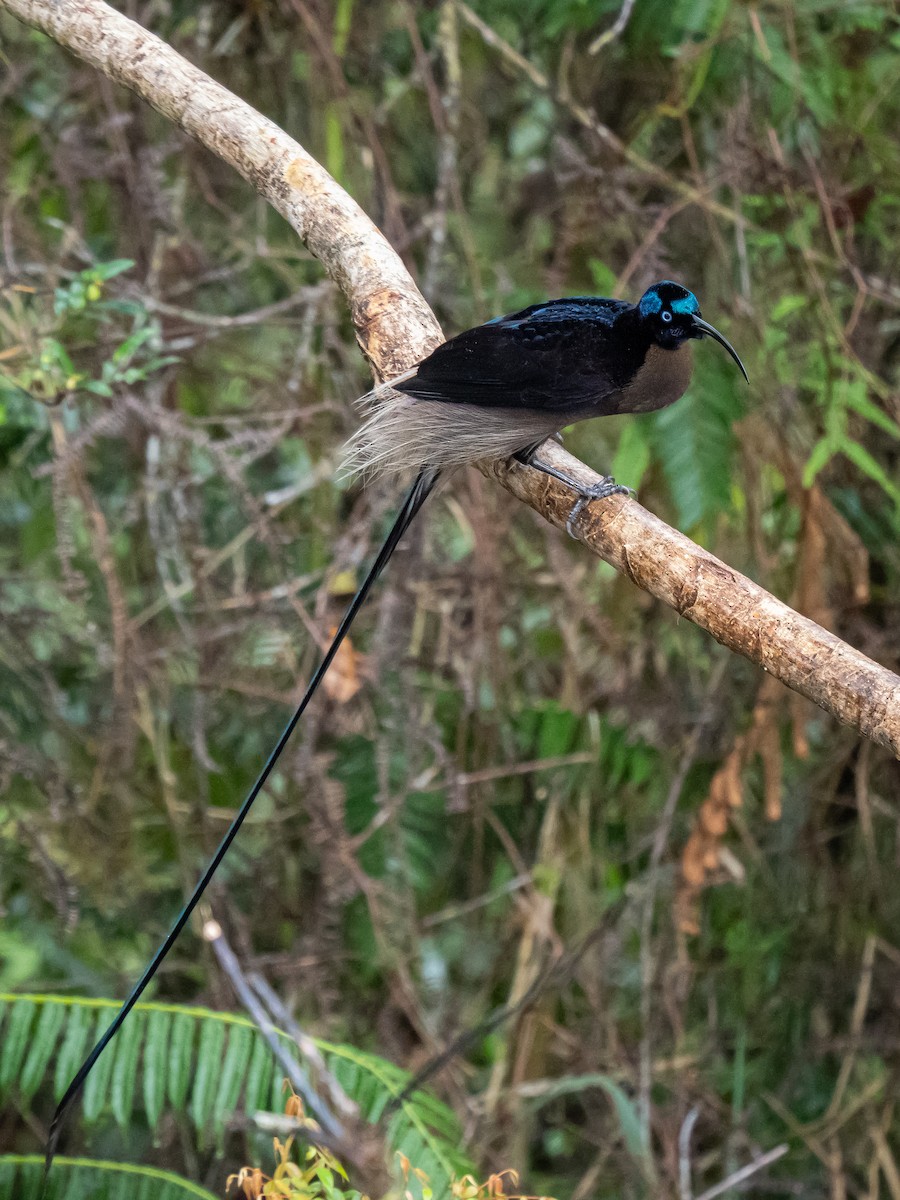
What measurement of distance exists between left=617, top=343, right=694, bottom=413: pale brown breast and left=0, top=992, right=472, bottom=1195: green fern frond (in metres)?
1.13

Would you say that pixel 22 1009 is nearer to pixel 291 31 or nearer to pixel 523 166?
pixel 291 31

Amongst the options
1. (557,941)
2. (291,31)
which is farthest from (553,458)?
(291,31)

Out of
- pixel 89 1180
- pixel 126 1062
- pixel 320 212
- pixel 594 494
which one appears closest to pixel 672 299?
pixel 594 494

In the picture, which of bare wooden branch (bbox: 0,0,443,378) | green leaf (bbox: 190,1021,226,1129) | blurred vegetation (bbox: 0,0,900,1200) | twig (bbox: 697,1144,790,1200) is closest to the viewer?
bare wooden branch (bbox: 0,0,443,378)

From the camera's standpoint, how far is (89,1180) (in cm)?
213

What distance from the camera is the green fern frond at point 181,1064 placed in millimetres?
2010

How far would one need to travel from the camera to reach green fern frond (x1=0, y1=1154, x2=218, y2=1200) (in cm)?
204

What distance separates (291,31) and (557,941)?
211 centimetres

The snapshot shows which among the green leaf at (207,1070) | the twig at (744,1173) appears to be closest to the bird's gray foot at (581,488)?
the green leaf at (207,1070)

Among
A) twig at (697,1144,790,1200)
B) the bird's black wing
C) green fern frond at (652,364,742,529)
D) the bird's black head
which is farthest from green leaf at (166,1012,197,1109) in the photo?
the bird's black head

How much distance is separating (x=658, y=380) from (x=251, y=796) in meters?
0.84

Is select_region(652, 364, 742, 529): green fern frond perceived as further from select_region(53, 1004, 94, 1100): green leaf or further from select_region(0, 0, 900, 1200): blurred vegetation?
select_region(53, 1004, 94, 1100): green leaf

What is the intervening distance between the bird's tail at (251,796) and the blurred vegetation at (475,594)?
49cm

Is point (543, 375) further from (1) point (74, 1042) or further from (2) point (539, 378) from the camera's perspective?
(1) point (74, 1042)
